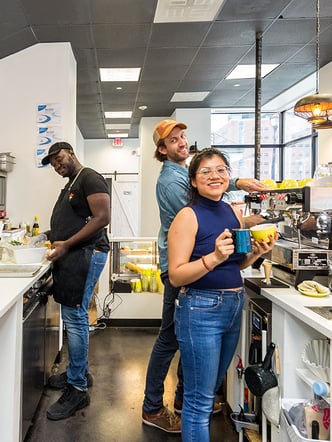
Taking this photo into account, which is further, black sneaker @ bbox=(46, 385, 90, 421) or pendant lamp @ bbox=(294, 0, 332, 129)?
pendant lamp @ bbox=(294, 0, 332, 129)

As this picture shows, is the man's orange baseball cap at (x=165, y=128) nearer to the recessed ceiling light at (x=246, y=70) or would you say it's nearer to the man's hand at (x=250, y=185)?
the man's hand at (x=250, y=185)

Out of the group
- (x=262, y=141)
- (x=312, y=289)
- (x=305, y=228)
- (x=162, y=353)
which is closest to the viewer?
(x=312, y=289)

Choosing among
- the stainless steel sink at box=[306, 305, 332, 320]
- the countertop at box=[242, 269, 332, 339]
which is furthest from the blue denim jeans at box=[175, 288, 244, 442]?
the stainless steel sink at box=[306, 305, 332, 320]

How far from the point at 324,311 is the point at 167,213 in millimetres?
863

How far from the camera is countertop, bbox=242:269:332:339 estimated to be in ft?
4.10

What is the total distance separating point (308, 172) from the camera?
22.2ft

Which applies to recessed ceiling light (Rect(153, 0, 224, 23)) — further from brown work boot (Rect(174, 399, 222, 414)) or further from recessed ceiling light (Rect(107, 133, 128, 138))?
recessed ceiling light (Rect(107, 133, 128, 138))

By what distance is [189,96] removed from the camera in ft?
19.4

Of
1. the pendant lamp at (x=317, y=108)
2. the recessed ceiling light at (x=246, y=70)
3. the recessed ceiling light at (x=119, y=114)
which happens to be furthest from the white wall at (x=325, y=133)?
the recessed ceiling light at (x=119, y=114)

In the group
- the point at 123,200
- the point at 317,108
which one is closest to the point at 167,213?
the point at 317,108

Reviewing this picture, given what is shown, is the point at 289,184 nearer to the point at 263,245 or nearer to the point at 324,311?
the point at 263,245

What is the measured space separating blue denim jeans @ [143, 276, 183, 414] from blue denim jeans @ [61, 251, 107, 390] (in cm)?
47

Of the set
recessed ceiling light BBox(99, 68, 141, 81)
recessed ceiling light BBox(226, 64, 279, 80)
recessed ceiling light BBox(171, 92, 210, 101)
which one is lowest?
recessed ceiling light BBox(99, 68, 141, 81)

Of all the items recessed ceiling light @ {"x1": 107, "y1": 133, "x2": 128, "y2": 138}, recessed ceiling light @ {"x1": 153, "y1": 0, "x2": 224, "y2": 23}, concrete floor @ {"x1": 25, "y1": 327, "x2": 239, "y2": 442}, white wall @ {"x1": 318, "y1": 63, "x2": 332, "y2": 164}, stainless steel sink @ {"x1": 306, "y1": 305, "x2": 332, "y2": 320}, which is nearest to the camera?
stainless steel sink @ {"x1": 306, "y1": 305, "x2": 332, "y2": 320}
